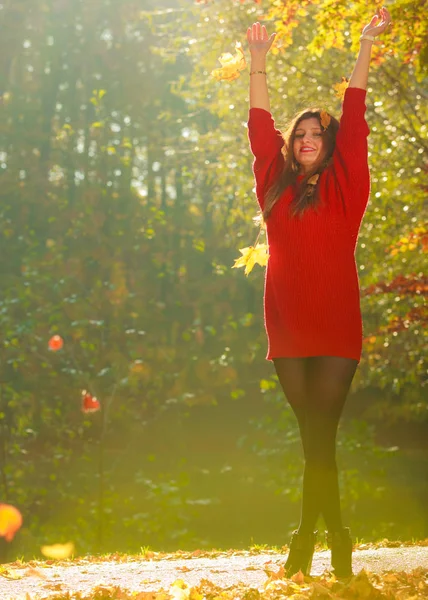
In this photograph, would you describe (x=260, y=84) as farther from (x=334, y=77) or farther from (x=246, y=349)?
(x=246, y=349)

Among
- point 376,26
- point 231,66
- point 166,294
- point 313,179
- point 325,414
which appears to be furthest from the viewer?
point 166,294

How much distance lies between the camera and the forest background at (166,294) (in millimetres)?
12516

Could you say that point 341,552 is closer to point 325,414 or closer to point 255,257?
point 325,414

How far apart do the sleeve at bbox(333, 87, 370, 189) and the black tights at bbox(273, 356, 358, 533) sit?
84 cm

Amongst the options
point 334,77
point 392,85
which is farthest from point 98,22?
point 392,85

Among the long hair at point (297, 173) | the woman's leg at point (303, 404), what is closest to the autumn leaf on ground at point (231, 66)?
the long hair at point (297, 173)

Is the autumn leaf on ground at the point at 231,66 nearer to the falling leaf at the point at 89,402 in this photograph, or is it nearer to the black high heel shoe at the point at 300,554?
the black high heel shoe at the point at 300,554

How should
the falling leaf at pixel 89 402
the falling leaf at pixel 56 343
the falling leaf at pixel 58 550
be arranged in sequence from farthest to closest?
the falling leaf at pixel 56 343 < the falling leaf at pixel 89 402 < the falling leaf at pixel 58 550

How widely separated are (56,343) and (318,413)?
36.1ft

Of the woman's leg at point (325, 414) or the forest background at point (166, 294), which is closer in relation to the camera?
the woman's leg at point (325, 414)

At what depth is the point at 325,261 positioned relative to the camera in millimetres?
4094

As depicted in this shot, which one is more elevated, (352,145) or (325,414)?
(352,145)

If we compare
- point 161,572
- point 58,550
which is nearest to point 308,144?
point 161,572

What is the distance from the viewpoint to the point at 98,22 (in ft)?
66.9
